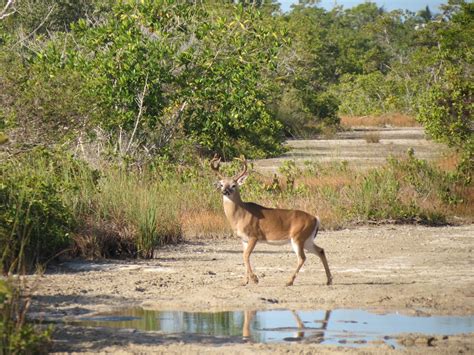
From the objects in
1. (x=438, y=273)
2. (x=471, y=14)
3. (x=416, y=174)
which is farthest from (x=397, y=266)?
(x=471, y=14)

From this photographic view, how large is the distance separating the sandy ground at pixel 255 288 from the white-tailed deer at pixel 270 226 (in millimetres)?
414

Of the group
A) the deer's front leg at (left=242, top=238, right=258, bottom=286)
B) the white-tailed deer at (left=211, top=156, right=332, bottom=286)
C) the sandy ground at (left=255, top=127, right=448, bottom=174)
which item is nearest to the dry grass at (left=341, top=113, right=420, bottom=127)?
the sandy ground at (left=255, top=127, right=448, bottom=174)

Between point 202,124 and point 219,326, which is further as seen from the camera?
point 202,124

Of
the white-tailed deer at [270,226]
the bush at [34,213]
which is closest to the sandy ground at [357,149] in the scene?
the bush at [34,213]

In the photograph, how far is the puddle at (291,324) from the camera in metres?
10.3

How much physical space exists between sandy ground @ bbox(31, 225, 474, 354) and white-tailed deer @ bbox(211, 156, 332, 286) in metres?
0.41

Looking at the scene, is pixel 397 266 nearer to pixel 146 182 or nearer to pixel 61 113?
pixel 146 182

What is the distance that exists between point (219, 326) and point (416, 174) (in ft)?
38.0

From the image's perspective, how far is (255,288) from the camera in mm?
13023

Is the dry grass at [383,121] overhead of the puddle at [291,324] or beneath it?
overhead

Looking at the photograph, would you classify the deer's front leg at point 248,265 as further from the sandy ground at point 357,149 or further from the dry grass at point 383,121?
the dry grass at point 383,121

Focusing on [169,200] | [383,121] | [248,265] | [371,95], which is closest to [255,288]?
[248,265]

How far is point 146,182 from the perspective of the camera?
63.8 ft

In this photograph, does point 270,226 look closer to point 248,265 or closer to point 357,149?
point 248,265
